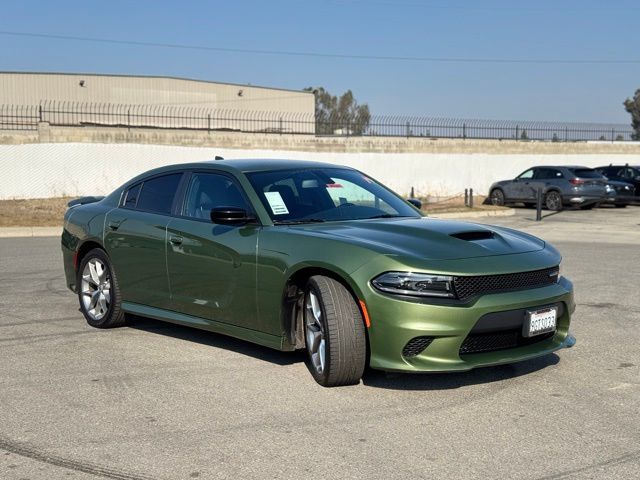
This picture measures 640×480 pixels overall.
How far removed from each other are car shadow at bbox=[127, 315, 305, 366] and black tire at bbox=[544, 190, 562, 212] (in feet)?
70.6

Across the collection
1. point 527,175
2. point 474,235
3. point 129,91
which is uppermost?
point 129,91

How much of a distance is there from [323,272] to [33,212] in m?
18.1

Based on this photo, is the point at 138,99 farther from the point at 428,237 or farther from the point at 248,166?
the point at 428,237

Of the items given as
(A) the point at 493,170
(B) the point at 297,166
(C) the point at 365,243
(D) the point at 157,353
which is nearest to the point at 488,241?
(C) the point at 365,243

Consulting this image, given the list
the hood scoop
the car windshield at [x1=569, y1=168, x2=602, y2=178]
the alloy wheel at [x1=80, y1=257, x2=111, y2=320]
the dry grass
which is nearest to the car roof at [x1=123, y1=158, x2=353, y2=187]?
the alloy wheel at [x1=80, y1=257, x2=111, y2=320]

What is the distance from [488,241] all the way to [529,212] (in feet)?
74.7

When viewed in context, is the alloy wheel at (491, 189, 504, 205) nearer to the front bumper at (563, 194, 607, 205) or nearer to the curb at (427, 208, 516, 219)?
the curb at (427, 208, 516, 219)

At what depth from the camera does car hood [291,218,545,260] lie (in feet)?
18.0

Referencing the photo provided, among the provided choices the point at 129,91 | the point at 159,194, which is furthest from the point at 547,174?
the point at 129,91

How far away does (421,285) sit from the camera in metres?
5.25

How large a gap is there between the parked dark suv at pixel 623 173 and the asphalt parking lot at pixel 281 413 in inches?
928

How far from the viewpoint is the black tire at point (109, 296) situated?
7599mm

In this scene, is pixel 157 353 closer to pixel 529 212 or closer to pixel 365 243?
pixel 365 243

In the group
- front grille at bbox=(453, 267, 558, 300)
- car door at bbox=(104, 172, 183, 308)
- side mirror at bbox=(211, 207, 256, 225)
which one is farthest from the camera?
car door at bbox=(104, 172, 183, 308)
